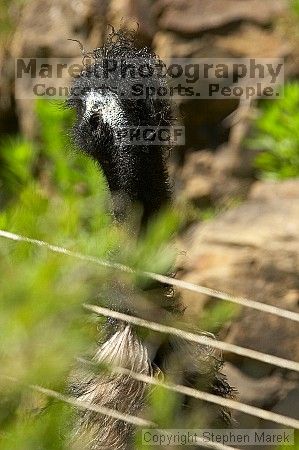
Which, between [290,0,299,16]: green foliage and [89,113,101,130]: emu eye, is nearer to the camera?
[89,113,101,130]: emu eye

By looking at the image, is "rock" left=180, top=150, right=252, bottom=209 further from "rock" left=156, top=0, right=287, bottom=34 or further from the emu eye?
the emu eye

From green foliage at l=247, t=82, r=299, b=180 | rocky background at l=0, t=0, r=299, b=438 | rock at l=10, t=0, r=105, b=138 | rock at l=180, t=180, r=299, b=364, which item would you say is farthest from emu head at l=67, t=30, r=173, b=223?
rock at l=10, t=0, r=105, b=138

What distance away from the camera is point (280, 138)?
418 centimetres

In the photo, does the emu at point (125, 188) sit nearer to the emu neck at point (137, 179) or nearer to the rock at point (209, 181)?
the emu neck at point (137, 179)

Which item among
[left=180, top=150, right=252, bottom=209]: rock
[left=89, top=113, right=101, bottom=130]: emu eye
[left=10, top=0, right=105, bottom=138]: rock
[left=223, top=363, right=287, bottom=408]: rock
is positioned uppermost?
[left=10, top=0, right=105, bottom=138]: rock

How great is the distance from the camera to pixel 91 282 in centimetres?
142

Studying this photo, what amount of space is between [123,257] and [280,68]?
3.24m

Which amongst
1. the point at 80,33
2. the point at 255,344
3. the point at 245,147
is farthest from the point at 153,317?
the point at 80,33

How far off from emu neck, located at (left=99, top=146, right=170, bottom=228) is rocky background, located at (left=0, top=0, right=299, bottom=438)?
66 cm

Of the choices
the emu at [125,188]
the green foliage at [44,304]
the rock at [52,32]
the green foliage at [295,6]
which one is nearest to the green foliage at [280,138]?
the green foliage at [295,6]

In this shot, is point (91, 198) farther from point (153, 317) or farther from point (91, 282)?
point (91, 282)

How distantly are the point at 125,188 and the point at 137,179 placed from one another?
4cm

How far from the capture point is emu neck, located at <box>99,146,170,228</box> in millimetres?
2645

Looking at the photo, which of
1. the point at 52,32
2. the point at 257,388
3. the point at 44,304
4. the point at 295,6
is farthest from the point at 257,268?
the point at 44,304
